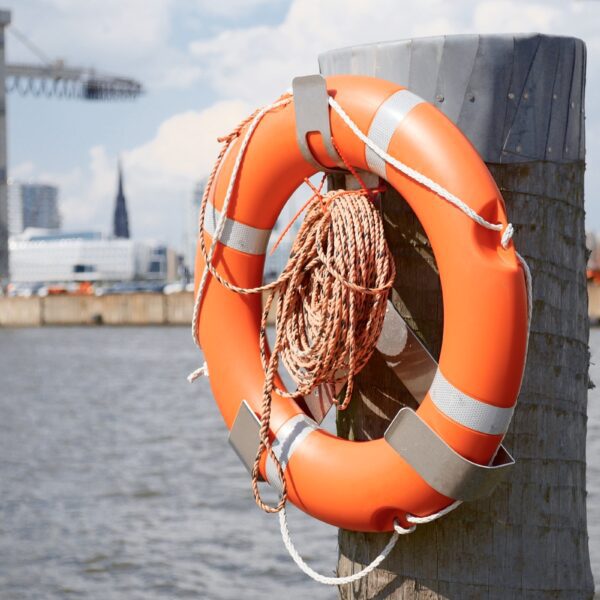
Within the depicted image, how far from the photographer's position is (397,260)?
2154 millimetres

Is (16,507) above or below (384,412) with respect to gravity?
below

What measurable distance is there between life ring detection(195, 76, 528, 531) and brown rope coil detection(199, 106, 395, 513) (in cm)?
7

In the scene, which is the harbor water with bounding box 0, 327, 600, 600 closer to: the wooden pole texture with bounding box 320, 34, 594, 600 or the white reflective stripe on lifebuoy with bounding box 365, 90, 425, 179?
the wooden pole texture with bounding box 320, 34, 594, 600

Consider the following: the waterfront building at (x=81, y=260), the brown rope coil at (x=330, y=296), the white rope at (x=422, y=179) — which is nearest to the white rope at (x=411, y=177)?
the white rope at (x=422, y=179)

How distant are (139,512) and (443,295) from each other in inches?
159

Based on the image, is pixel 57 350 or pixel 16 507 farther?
pixel 57 350

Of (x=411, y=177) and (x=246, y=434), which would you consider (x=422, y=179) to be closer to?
(x=411, y=177)

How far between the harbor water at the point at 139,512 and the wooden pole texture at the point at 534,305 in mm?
2289

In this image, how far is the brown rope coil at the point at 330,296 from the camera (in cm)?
207

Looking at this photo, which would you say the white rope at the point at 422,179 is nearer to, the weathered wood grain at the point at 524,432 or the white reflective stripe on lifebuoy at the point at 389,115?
the white reflective stripe on lifebuoy at the point at 389,115

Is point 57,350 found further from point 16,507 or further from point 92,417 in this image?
point 16,507

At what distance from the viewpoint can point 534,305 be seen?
2111mm

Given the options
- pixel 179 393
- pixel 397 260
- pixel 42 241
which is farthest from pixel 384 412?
pixel 42 241

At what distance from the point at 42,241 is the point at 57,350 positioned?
197ft
